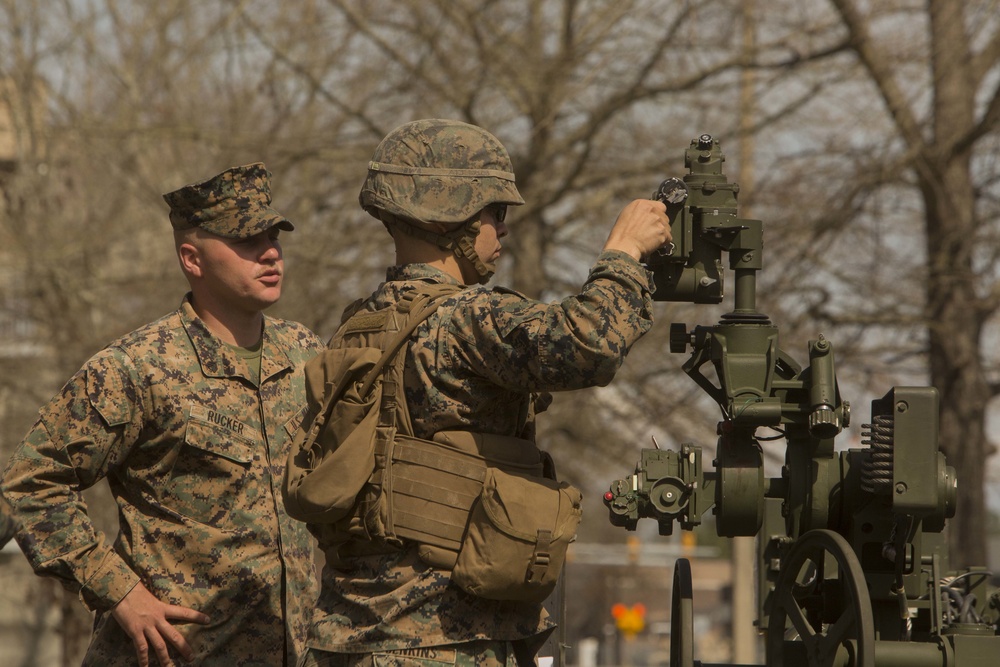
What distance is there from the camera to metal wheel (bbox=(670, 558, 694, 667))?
4359 mm

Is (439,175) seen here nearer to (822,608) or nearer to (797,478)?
(797,478)

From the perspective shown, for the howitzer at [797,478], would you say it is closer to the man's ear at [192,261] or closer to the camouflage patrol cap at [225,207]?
the camouflage patrol cap at [225,207]

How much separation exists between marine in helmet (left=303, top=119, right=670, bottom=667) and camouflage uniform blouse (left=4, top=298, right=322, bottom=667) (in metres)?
0.72

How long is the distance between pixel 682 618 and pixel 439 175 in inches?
56.6

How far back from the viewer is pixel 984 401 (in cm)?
1238

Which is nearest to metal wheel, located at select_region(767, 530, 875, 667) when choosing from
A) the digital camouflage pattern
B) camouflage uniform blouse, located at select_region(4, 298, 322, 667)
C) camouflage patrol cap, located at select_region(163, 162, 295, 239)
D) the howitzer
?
the howitzer

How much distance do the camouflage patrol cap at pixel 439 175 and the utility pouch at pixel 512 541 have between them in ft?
2.33

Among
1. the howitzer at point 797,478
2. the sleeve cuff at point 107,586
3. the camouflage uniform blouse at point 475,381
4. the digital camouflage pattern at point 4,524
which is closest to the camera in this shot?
the digital camouflage pattern at point 4,524

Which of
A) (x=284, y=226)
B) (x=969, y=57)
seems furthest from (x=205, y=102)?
(x=284, y=226)

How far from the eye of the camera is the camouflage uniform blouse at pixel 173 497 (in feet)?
15.0

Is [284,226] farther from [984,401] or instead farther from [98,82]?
[98,82]

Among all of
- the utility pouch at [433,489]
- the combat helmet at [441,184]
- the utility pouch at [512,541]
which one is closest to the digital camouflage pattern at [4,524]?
the utility pouch at [433,489]

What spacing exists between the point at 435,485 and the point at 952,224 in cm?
943

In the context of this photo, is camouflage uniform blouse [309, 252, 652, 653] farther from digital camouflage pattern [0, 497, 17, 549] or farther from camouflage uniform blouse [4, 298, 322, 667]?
digital camouflage pattern [0, 497, 17, 549]
